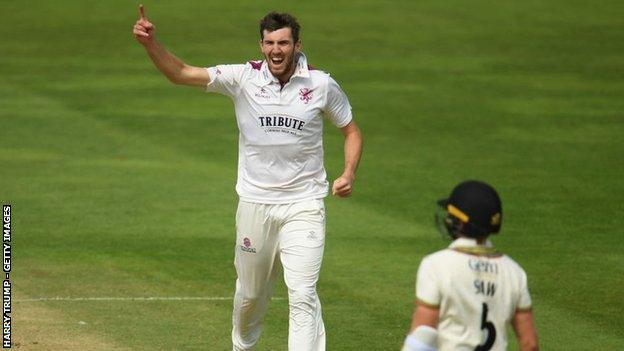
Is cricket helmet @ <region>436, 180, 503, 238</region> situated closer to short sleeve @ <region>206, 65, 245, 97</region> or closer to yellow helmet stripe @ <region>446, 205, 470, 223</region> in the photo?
yellow helmet stripe @ <region>446, 205, 470, 223</region>

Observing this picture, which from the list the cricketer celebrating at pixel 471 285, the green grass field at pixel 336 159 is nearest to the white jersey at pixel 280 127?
the green grass field at pixel 336 159

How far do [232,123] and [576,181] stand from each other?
5.68 m

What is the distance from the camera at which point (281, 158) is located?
10.5 metres

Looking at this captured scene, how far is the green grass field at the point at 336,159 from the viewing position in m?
13.2

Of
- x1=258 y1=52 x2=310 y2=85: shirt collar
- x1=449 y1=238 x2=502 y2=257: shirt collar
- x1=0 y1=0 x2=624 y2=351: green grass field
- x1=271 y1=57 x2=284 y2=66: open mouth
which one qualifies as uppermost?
x1=271 y1=57 x2=284 y2=66: open mouth

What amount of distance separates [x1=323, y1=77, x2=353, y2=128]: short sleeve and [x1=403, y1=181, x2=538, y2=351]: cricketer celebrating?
3.43 metres

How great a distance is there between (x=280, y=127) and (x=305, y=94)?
294mm

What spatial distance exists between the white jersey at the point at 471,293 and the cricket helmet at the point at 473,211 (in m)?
0.07

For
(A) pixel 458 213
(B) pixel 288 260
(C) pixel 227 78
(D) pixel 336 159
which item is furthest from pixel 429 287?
(D) pixel 336 159

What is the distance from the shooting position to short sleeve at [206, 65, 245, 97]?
35.0 ft

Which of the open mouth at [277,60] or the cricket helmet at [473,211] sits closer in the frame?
the cricket helmet at [473,211]

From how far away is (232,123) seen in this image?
74.7ft

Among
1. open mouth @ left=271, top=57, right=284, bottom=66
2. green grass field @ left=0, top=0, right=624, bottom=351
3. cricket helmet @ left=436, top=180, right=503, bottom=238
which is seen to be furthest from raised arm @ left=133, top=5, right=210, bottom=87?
cricket helmet @ left=436, top=180, right=503, bottom=238

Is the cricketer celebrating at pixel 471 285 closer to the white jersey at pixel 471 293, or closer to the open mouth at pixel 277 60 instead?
the white jersey at pixel 471 293
